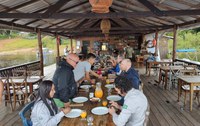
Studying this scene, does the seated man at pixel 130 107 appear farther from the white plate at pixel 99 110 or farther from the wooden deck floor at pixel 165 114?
the wooden deck floor at pixel 165 114

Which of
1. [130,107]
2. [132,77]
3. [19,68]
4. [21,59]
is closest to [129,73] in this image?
[132,77]

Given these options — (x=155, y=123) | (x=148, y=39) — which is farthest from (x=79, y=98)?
(x=148, y=39)

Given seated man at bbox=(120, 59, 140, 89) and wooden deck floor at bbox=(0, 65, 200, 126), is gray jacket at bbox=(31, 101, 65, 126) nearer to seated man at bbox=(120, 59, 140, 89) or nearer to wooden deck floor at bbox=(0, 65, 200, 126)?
seated man at bbox=(120, 59, 140, 89)

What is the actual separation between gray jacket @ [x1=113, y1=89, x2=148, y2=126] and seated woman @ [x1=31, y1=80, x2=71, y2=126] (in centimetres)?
66

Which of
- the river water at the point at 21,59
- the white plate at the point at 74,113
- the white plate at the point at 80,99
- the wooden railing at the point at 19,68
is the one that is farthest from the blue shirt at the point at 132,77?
the river water at the point at 21,59

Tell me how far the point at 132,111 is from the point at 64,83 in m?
1.27

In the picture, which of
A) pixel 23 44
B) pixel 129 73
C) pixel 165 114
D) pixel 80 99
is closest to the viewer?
pixel 80 99

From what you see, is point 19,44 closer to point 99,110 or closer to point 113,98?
point 113,98

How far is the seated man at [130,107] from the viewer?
172cm

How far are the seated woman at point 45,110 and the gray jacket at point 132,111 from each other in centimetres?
66

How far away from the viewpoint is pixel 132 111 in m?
1.73

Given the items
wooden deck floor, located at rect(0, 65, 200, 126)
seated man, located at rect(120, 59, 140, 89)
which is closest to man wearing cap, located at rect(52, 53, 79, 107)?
seated man, located at rect(120, 59, 140, 89)

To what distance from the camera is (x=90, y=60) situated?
169 inches

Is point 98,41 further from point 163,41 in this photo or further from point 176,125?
point 176,125
